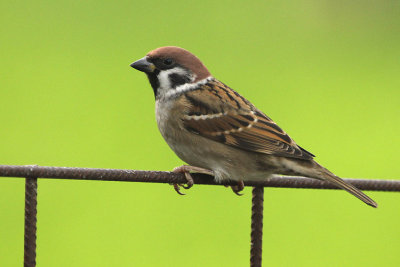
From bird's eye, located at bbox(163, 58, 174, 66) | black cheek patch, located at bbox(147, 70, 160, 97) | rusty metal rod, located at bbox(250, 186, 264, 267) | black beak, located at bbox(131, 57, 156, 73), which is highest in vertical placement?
bird's eye, located at bbox(163, 58, 174, 66)

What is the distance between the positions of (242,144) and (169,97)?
34 centimetres

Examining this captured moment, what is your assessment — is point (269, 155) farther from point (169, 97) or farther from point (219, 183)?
point (169, 97)

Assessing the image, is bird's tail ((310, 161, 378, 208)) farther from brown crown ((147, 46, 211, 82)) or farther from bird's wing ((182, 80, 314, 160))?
brown crown ((147, 46, 211, 82))

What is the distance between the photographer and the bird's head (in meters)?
2.94

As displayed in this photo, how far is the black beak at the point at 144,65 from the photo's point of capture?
9.59 feet

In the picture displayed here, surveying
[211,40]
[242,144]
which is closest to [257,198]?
[242,144]

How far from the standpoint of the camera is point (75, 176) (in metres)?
1.87

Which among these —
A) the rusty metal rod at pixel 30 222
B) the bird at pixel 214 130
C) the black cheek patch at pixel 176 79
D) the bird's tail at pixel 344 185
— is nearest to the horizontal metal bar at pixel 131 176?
the rusty metal rod at pixel 30 222

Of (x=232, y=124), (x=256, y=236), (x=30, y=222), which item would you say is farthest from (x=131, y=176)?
(x=232, y=124)

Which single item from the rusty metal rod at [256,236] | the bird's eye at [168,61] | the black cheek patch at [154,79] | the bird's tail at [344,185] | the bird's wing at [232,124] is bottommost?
the rusty metal rod at [256,236]

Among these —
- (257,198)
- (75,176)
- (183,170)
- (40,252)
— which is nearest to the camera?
(75,176)

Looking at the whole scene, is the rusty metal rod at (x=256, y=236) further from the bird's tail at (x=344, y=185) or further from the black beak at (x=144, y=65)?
the black beak at (x=144, y=65)

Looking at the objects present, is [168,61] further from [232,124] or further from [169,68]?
[232,124]

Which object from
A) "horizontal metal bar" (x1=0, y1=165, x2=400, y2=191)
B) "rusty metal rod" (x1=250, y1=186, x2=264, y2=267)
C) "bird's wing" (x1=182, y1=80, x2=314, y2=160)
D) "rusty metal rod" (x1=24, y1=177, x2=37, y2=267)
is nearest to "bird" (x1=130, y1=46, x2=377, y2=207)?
"bird's wing" (x1=182, y1=80, x2=314, y2=160)
